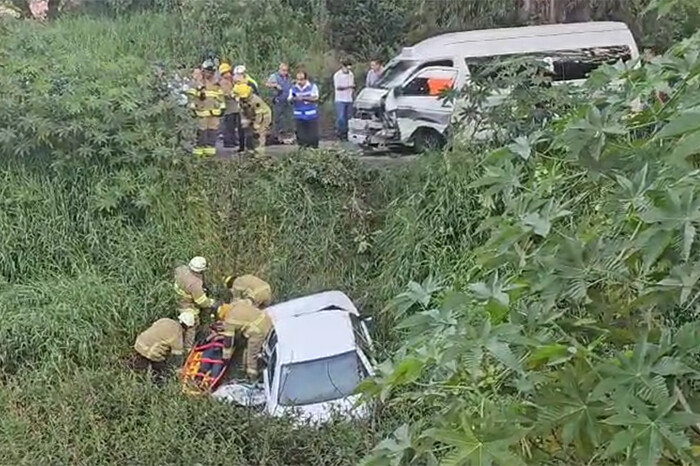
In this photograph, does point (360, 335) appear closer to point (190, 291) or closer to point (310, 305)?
point (310, 305)

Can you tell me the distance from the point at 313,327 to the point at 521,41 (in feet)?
14.5

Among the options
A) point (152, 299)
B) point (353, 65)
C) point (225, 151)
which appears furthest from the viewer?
point (353, 65)

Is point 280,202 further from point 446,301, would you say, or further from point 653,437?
point 653,437

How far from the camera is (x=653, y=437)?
6.00ft

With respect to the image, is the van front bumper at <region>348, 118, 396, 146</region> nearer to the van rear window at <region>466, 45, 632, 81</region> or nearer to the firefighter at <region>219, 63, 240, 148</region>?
the van rear window at <region>466, 45, 632, 81</region>

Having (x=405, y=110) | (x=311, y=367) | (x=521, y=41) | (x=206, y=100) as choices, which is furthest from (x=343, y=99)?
(x=311, y=367)

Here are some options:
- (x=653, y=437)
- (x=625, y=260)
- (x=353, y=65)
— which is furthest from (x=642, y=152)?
(x=353, y=65)

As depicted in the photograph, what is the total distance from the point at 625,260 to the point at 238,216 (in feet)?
25.3

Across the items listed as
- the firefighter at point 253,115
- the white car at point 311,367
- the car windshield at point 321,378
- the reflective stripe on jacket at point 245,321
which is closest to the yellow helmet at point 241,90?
the firefighter at point 253,115

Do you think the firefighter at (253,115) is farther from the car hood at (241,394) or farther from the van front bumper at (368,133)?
the car hood at (241,394)

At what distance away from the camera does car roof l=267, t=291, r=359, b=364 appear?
7918 mm

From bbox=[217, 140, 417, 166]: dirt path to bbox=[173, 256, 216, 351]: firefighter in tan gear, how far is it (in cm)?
158

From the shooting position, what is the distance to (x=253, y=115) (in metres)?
10.5

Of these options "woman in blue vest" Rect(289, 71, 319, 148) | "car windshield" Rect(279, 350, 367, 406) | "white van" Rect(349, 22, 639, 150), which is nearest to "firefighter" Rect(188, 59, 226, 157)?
"woman in blue vest" Rect(289, 71, 319, 148)
